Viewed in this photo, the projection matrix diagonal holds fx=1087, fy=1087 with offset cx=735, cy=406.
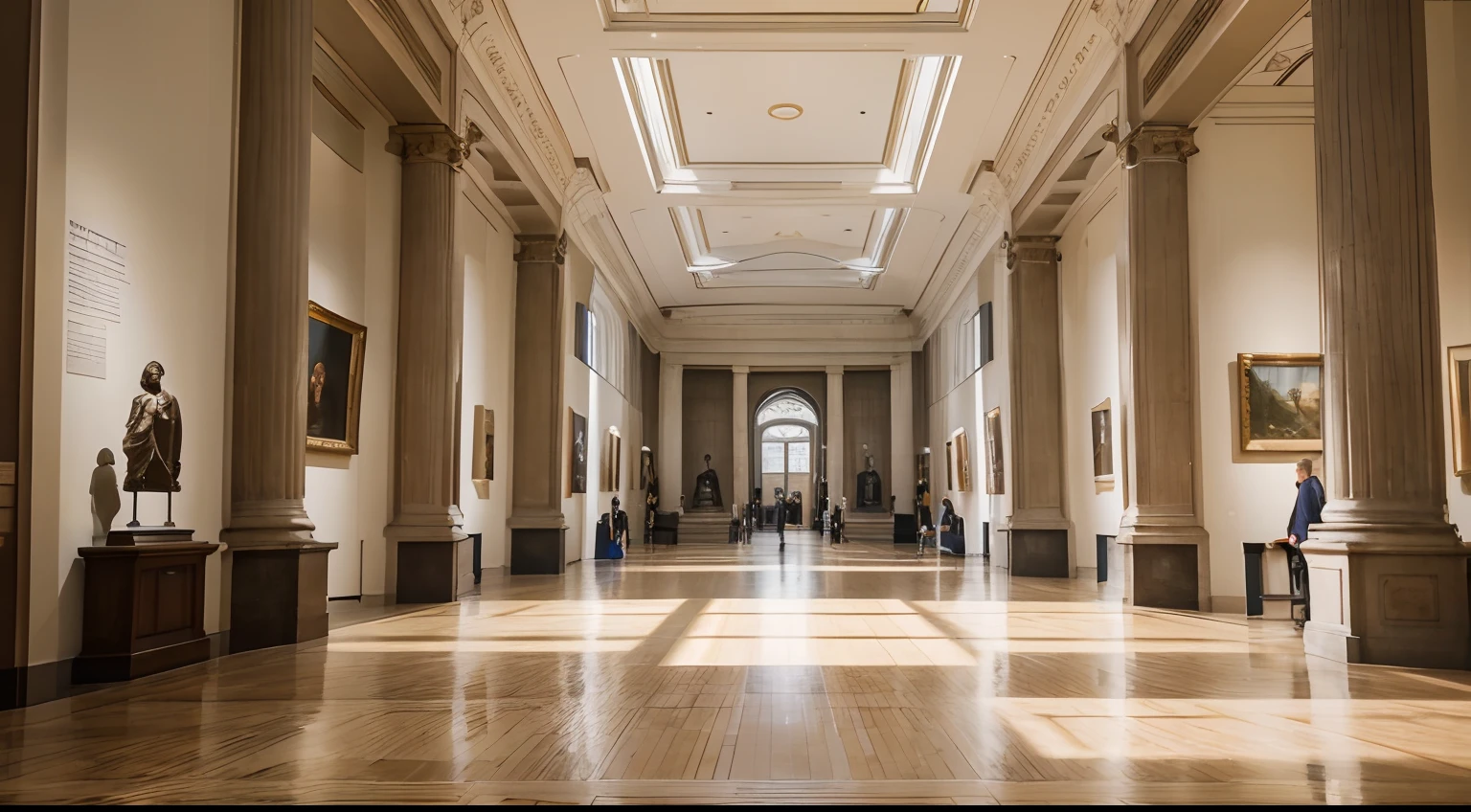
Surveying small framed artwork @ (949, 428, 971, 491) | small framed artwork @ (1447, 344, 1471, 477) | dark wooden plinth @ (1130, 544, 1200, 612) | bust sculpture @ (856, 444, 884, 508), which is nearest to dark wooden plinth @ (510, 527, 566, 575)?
dark wooden plinth @ (1130, 544, 1200, 612)

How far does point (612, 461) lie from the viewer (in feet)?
80.2

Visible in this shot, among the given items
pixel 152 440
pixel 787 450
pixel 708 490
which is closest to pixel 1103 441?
pixel 152 440

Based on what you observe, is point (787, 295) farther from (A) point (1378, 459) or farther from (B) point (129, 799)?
(B) point (129, 799)

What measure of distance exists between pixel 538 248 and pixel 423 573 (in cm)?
723

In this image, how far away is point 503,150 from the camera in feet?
47.2

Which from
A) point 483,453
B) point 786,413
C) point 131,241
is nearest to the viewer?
point 131,241

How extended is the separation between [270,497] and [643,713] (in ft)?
12.7

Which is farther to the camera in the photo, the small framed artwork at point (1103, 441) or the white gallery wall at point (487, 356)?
the small framed artwork at point (1103, 441)

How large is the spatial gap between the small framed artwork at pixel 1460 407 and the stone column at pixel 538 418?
39.4ft

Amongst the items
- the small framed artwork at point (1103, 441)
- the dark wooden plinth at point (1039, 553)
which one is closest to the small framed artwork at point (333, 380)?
the small framed artwork at point (1103, 441)

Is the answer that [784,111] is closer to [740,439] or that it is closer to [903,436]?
[903,436]

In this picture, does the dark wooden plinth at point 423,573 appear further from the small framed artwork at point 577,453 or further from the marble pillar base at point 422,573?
the small framed artwork at point 577,453

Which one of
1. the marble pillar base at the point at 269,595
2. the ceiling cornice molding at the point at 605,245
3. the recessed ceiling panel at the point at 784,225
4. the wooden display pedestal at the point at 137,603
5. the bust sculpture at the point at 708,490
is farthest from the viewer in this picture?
the bust sculpture at the point at 708,490

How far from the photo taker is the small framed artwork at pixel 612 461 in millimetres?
23469
